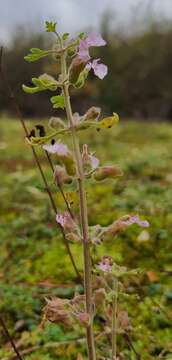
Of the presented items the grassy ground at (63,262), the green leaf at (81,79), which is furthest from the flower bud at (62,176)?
the grassy ground at (63,262)

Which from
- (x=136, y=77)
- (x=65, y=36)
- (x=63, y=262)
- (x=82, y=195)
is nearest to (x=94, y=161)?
(x=82, y=195)

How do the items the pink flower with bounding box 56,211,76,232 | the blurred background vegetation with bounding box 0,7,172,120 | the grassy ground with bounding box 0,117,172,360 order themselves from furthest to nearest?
the blurred background vegetation with bounding box 0,7,172,120 < the grassy ground with bounding box 0,117,172,360 < the pink flower with bounding box 56,211,76,232

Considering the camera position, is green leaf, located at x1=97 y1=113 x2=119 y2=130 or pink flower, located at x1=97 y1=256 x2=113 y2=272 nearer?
green leaf, located at x1=97 y1=113 x2=119 y2=130

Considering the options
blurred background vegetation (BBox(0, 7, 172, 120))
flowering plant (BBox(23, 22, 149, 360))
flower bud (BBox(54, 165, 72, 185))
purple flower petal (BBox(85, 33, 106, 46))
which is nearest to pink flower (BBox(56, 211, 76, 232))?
flowering plant (BBox(23, 22, 149, 360))

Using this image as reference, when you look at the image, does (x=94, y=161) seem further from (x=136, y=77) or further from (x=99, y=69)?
Answer: (x=136, y=77)

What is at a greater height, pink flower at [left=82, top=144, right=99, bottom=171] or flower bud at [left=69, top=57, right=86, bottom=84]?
flower bud at [left=69, top=57, right=86, bottom=84]

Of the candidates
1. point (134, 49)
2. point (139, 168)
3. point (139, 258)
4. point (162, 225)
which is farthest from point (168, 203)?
point (134, 49)

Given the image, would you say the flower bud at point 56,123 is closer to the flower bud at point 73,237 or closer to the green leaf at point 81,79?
the green leaf at point 81,79

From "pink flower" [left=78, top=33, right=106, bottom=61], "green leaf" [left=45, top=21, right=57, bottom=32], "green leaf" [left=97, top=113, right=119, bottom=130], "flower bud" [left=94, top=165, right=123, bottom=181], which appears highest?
"green leaf" [left=45, top=21, right=57, bottom=32]

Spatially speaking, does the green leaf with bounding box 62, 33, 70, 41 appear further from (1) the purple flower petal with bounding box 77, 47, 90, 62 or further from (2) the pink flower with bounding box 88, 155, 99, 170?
(2) the pink flower with bounding box 88, 155, 99, 170

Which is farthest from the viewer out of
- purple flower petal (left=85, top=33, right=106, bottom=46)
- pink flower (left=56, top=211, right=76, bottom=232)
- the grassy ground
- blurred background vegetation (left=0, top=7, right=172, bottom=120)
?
blurred background vegetation (left=0, top=7, right=172, bottom=120)
